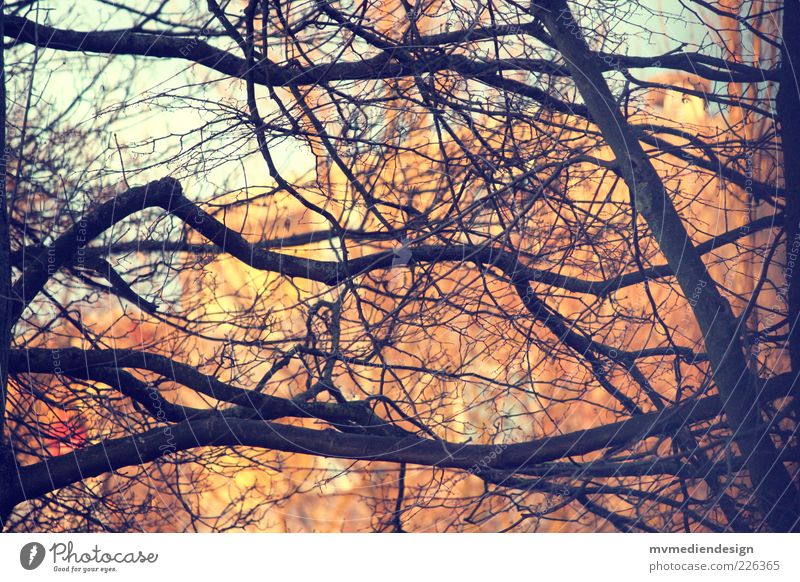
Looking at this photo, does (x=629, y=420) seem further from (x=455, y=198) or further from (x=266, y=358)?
(x=266, y=358)

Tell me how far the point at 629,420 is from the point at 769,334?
0.58 m

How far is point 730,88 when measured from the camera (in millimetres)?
2840

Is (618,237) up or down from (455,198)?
down
